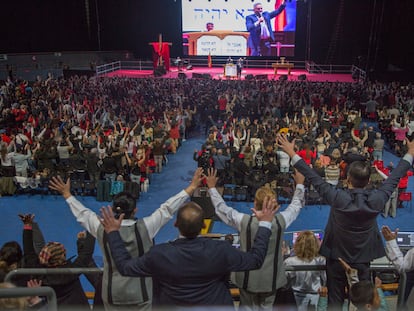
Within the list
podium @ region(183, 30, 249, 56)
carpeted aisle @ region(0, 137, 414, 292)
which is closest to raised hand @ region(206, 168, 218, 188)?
carpeted aisle @ region(0, 137, 414, 292)

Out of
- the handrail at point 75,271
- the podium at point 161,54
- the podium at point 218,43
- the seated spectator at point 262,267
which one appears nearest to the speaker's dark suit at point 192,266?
the seated spectator at point 262,267

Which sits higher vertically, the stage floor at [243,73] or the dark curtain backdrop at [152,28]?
the dark curtain backdrop at [152,28]

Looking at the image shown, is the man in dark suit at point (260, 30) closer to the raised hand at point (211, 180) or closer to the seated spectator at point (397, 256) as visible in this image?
the raised hand at point (211, 180)

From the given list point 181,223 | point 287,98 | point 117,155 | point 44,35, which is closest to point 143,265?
point 181,223

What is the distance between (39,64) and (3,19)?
9.98ft

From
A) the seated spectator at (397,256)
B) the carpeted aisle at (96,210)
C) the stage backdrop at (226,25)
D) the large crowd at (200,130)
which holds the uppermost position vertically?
the stage backdrop at (226,25)

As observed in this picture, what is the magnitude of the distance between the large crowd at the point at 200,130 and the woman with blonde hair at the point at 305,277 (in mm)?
26

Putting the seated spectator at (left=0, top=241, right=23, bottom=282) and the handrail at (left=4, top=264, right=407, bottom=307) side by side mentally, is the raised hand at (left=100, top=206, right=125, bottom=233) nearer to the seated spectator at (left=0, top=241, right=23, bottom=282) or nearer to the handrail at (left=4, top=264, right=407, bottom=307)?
the handrail at (left=4, top=264, right=407, bottom=307)

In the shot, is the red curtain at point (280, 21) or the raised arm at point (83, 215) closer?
the raised arm at point (83, 215)

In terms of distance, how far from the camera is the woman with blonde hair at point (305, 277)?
11.9 ft

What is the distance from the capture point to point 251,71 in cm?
2802

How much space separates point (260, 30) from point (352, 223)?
26.5 m

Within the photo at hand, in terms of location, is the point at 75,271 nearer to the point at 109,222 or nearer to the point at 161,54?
the point at 109,222

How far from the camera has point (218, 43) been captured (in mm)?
28703
